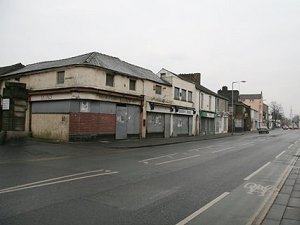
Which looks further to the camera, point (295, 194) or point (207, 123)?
point (207, 123)

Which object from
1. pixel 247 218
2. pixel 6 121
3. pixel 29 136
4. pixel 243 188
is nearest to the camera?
pixel 247 218

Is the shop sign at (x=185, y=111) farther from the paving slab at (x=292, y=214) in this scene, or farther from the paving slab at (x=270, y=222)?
the paving slab at (x=270, y=222)

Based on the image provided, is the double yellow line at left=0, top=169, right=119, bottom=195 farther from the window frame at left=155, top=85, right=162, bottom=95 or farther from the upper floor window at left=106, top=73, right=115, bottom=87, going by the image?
the window frame at left=155, top=85, right=162, bottom=95

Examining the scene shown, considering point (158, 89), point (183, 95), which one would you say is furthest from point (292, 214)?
point (183, 95)

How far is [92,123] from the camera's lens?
23953mm

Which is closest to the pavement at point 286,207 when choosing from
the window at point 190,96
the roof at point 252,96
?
the window at point 190,96

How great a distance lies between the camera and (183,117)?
38.8 m

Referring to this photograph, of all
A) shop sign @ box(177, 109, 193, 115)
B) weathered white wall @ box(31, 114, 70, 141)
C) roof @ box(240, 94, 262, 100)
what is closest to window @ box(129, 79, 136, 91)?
weathered white wall @ box(31, 114, 70, 141)

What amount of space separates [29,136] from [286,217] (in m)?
23.3

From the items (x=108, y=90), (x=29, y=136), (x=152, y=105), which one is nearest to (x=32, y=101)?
(x=29, y=136)

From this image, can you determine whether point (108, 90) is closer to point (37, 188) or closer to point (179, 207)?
point (37, 188)

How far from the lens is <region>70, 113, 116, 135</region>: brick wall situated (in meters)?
23.0

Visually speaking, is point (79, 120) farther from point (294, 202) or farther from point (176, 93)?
point (294, 202)

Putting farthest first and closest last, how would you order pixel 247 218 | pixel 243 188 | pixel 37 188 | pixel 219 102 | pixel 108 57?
pixel 219 102, pixel 108 57, pixel 243 188, pixel 37 188, pixel 247 218
